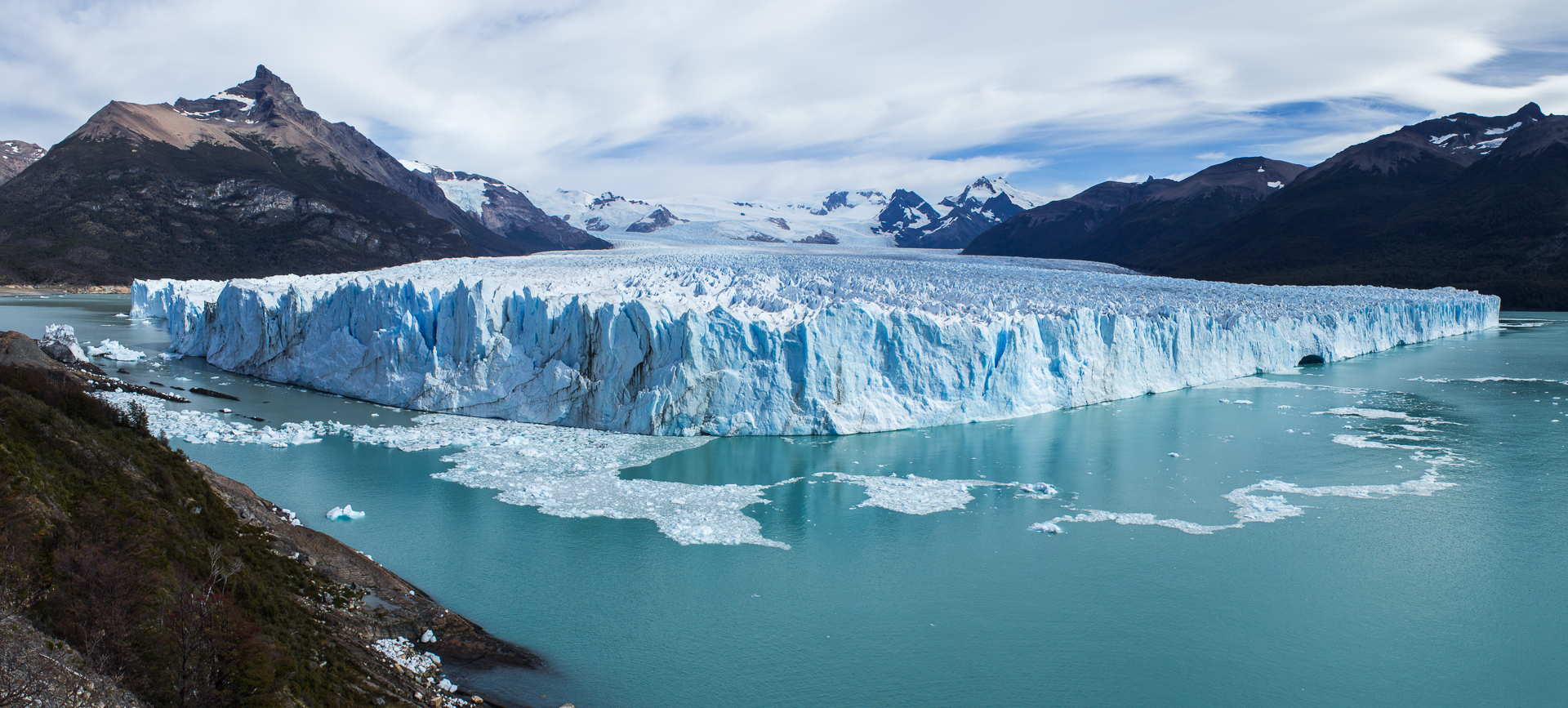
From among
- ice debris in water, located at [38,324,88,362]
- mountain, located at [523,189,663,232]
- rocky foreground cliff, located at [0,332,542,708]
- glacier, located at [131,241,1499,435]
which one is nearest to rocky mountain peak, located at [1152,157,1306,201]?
mountain, located at [523,189,663,232]

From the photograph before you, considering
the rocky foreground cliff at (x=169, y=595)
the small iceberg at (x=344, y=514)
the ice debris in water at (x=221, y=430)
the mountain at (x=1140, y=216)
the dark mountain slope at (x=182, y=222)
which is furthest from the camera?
the mountain at (x=1140, y=216)

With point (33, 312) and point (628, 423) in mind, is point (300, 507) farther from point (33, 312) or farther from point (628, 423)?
point (33, 312)

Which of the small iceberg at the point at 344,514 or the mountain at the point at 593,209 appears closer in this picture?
the small iceberg at the point at 344,514

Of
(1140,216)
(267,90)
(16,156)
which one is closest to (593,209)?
(267,90)

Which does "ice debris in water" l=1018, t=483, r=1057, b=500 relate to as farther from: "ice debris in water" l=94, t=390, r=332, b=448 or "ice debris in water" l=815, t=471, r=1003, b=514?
"ice debris in water" l=94, t=390, r=332, b=448

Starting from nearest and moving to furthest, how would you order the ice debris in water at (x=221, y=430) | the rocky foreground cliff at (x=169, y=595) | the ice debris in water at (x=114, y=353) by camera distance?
the rocky foreground cliff at (x=169, y=595), the ice debris in water at (x=221, y=430), the ice debris in water at (x=114, y=353)

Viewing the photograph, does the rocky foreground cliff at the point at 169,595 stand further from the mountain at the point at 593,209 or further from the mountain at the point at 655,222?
the mountain at the point at 593,209

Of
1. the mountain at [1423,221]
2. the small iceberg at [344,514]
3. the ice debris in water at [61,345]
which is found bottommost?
the small iceberg at [344,514]

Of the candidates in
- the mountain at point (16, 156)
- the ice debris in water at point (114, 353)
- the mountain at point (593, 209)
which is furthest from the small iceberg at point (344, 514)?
the mountain at point (16, 156)
